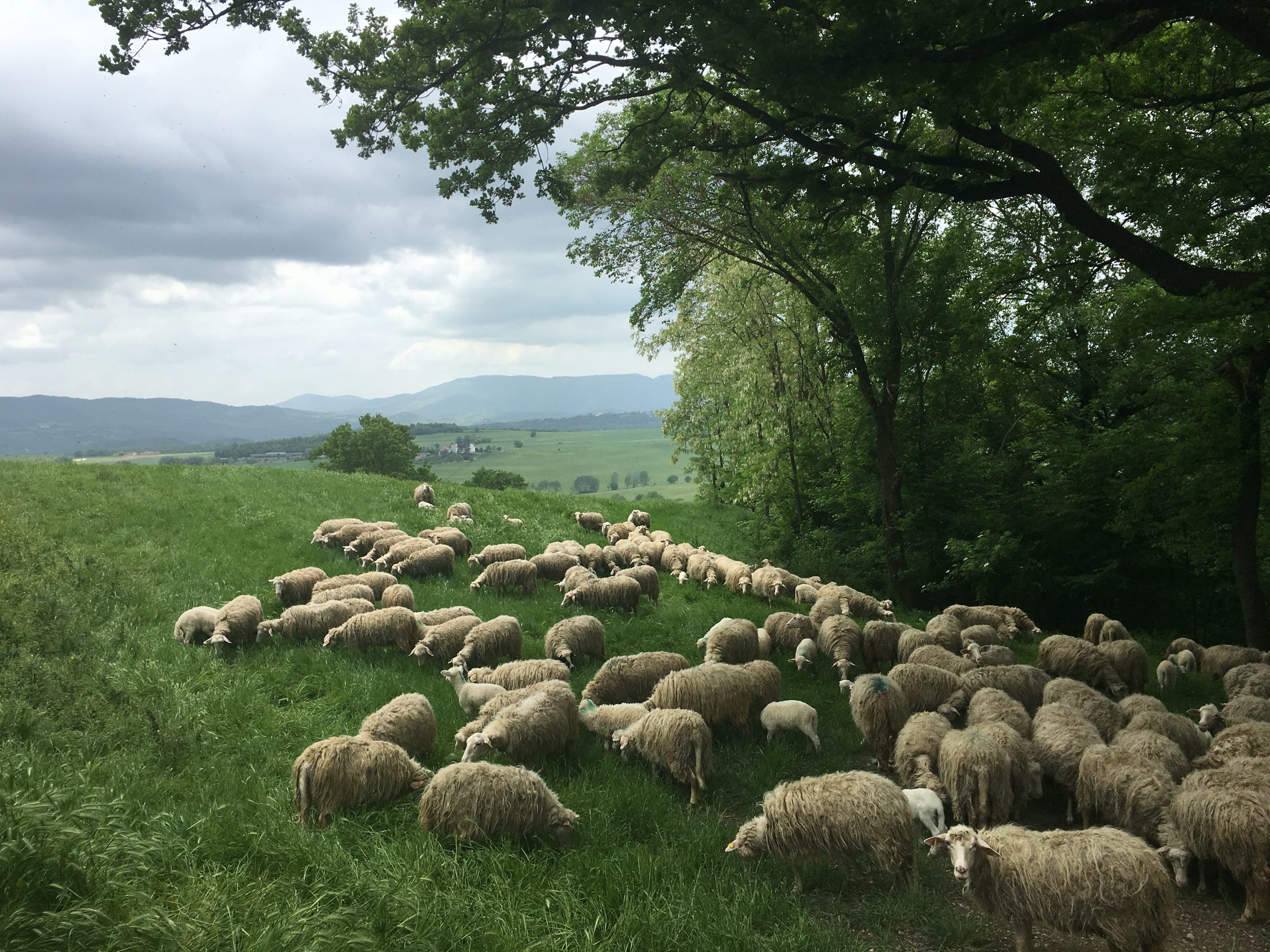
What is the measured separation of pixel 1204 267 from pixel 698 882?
26.4ft

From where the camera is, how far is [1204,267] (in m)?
7.25

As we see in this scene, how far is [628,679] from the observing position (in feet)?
27.7

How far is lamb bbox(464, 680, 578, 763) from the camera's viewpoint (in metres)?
6.33

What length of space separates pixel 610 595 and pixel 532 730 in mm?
5872

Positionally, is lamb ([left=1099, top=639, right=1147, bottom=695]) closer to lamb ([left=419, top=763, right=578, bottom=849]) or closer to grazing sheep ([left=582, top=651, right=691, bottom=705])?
grazing sheep ([left=582, top=651, right=691, bottom=705])

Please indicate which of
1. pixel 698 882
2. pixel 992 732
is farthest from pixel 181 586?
pixel 992 732

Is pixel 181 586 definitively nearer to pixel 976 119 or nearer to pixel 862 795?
pixel 862 795

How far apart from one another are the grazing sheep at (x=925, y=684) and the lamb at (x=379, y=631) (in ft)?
21.7

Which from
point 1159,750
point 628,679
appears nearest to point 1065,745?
point 1159,750

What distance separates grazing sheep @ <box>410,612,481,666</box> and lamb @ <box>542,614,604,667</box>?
1.16 metres

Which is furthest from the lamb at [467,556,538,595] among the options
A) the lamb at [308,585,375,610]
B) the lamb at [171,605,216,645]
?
the lamb at [171,605,216,645]

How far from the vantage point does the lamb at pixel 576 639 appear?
9.50 meters

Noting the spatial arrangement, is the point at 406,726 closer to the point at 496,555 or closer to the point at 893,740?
the point at 893,740

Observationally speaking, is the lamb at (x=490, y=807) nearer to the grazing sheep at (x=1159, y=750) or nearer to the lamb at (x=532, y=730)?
the lamb at (x=532, y=730)
